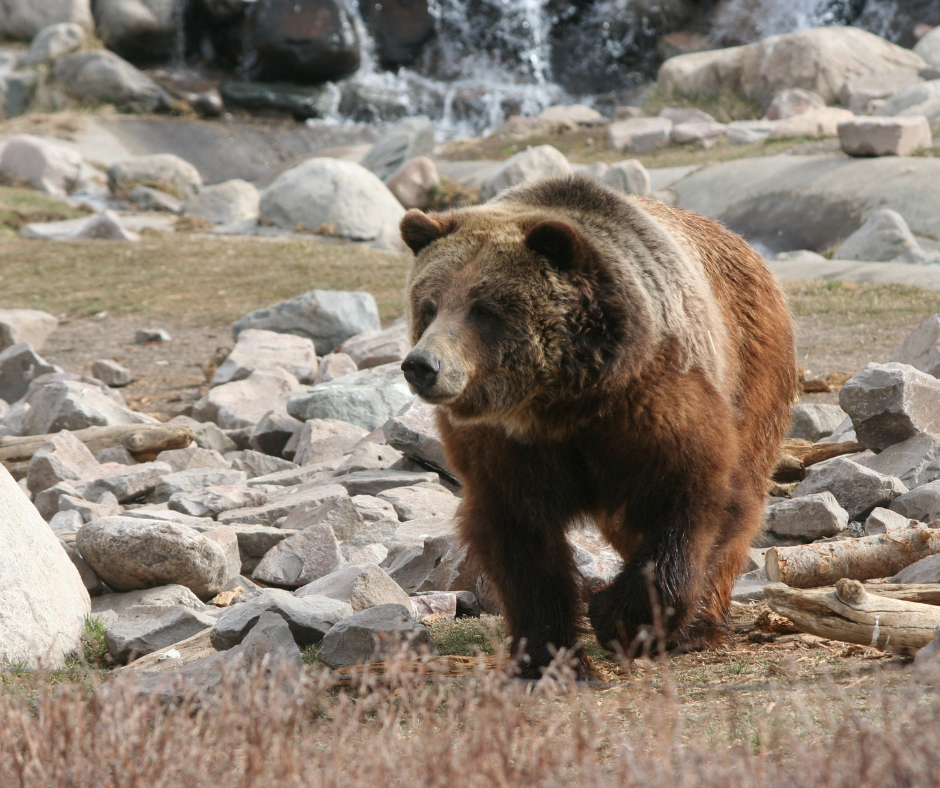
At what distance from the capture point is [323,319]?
10.0m

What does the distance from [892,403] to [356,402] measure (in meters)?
3.84

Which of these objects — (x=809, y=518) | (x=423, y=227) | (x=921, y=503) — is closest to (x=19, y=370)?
(x=423, y=227)

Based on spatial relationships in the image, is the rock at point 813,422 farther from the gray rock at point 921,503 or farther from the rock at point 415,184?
the rock at point 415,184

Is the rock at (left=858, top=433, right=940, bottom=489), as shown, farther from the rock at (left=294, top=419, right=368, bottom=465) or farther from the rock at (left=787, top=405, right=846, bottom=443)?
the rock at (left=294, top=419, right=368, bottom=465)

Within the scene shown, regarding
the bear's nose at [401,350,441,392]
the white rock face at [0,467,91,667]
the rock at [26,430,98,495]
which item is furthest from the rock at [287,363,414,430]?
the bear's nose at [401,350,441,392]

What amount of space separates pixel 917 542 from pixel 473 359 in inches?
81.5

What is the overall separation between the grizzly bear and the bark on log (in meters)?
4.04

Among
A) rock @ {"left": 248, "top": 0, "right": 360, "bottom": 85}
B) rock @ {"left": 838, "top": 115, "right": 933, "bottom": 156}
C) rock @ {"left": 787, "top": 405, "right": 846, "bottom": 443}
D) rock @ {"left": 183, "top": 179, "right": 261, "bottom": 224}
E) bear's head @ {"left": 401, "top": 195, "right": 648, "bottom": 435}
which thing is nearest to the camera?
bear's head @ {"left": 401, "top": 195, "right": 648, "bottom": 435}

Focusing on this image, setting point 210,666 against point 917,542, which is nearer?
point 210,666

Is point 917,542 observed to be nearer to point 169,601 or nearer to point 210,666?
point 210,666

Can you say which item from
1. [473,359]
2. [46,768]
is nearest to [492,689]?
[46,768]

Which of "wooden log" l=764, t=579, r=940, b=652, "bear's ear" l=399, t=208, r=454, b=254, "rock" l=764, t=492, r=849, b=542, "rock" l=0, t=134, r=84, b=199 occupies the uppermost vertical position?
"bear's ear" l=399, t=208, r=454, b=254

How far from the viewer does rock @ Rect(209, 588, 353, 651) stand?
3.63 metres

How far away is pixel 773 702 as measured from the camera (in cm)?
269
